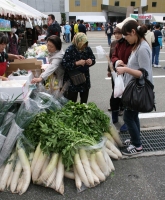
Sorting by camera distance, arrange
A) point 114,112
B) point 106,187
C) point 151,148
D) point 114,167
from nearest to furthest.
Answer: point 106,187, point 114,167, point 151,148, point 114,112

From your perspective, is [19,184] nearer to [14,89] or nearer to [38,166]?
[38,166]

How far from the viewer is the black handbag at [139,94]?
256cm

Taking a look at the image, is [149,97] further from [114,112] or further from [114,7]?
[114,7]

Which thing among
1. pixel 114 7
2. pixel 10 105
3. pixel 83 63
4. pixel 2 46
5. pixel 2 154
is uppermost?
pixel 114 7

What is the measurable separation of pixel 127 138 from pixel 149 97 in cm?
108

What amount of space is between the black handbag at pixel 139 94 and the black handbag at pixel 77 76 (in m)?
0.91

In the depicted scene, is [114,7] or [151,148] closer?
[151,148]

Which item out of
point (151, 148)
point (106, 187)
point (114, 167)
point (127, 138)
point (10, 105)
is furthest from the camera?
point (127, 138)

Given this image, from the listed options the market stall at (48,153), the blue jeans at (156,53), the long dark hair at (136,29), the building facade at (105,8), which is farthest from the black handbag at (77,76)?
the building facade at (105,8)

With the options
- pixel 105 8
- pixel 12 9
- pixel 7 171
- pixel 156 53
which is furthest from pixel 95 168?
pixel 105 8

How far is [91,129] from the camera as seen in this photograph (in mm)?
2771

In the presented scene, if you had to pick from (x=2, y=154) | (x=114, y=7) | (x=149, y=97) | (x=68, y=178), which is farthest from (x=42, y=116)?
(x=114, y=7)

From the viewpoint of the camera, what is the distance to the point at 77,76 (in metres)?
3.32

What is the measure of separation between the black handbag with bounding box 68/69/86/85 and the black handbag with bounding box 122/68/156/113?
2.98 ft
